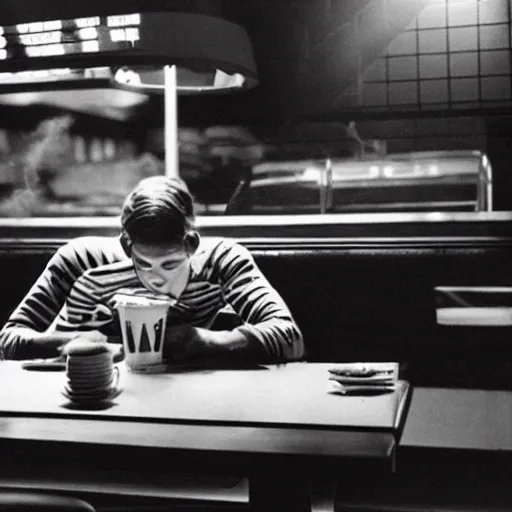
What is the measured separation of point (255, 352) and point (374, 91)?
235 inches

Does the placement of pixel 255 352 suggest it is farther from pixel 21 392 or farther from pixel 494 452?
pixel 494 452

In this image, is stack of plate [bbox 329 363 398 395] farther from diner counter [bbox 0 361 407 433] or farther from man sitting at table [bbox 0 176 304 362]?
man sitting at table [bbox 0 176 304 362]

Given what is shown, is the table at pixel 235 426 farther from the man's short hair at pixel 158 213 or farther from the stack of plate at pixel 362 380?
the man's short hair at pixel 158 213

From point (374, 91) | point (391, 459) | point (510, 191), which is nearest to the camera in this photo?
point (391, 459)

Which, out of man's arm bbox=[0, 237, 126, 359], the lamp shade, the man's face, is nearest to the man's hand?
the man's face

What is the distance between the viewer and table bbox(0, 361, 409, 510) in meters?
1.16

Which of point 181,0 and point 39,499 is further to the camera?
point 181,0

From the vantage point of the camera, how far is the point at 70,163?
6625mm

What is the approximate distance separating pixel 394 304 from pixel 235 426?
Answer: 1.48 metres

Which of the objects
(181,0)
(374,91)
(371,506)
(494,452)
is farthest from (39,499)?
(374,91)

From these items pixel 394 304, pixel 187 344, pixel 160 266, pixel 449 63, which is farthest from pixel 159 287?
pixel 449 63

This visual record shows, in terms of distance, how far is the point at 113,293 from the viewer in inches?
84.4

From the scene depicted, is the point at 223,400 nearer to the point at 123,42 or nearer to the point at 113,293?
the point at 113,293

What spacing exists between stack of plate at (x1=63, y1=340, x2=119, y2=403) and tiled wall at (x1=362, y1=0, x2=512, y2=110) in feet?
19.9
